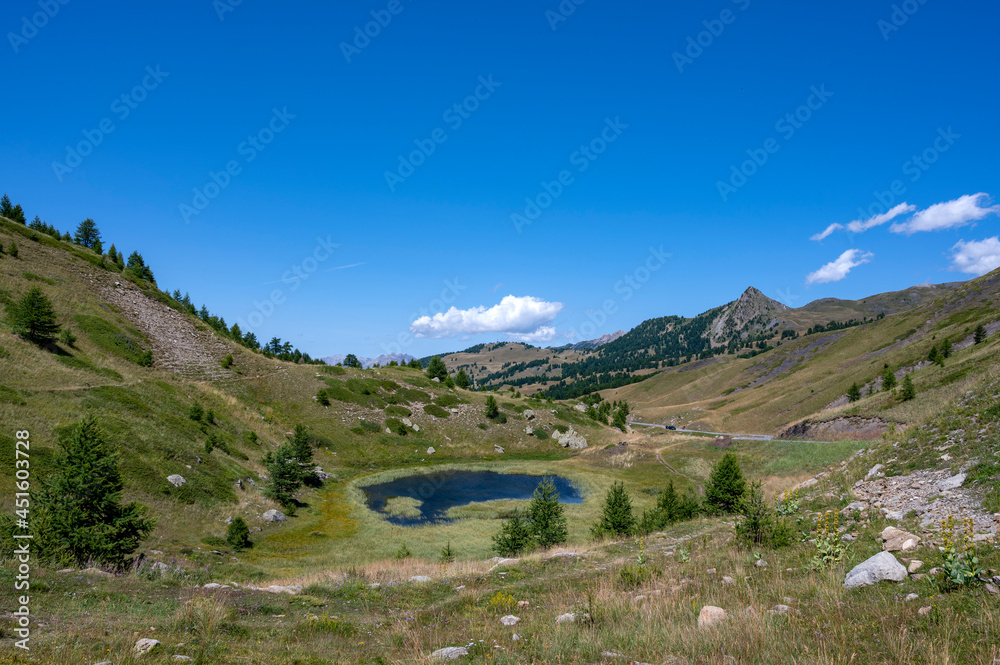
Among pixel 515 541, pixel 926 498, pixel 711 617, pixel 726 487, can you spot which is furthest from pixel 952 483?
pixel 515 541

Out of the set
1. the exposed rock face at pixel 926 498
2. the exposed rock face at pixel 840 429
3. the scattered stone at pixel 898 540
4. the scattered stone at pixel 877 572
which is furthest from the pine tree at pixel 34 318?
the exposed rock face at pixel 840 429

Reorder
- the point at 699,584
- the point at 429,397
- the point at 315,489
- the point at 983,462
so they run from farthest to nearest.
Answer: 1. the point at 429,397
2. the point at 315,489
3. the point at 983,462
4. the point at 699,584

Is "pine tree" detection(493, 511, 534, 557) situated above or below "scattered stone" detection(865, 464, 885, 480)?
below

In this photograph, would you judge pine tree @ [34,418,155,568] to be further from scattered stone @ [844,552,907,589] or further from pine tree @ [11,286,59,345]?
pine tree @ [11,286,59,345]

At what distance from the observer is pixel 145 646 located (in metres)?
7.31

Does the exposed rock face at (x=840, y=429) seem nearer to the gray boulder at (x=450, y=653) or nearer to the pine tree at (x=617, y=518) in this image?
the pine tree at (x=617, y=518)

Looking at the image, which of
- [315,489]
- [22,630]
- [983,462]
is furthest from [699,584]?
[315,489]

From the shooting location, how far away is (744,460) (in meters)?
56.6

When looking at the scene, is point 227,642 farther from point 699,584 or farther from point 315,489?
point 315,489

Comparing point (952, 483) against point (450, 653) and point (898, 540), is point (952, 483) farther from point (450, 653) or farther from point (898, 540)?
point (450, 653)

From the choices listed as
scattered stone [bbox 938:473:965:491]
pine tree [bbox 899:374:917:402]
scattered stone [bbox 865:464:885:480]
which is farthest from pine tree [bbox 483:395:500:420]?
scattered stone [bbox 938:473:965:491]

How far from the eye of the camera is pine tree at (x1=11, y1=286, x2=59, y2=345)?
40.9 meters

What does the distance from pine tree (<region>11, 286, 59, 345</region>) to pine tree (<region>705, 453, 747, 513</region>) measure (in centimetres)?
6094

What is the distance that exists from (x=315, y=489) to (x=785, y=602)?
51603 mm
